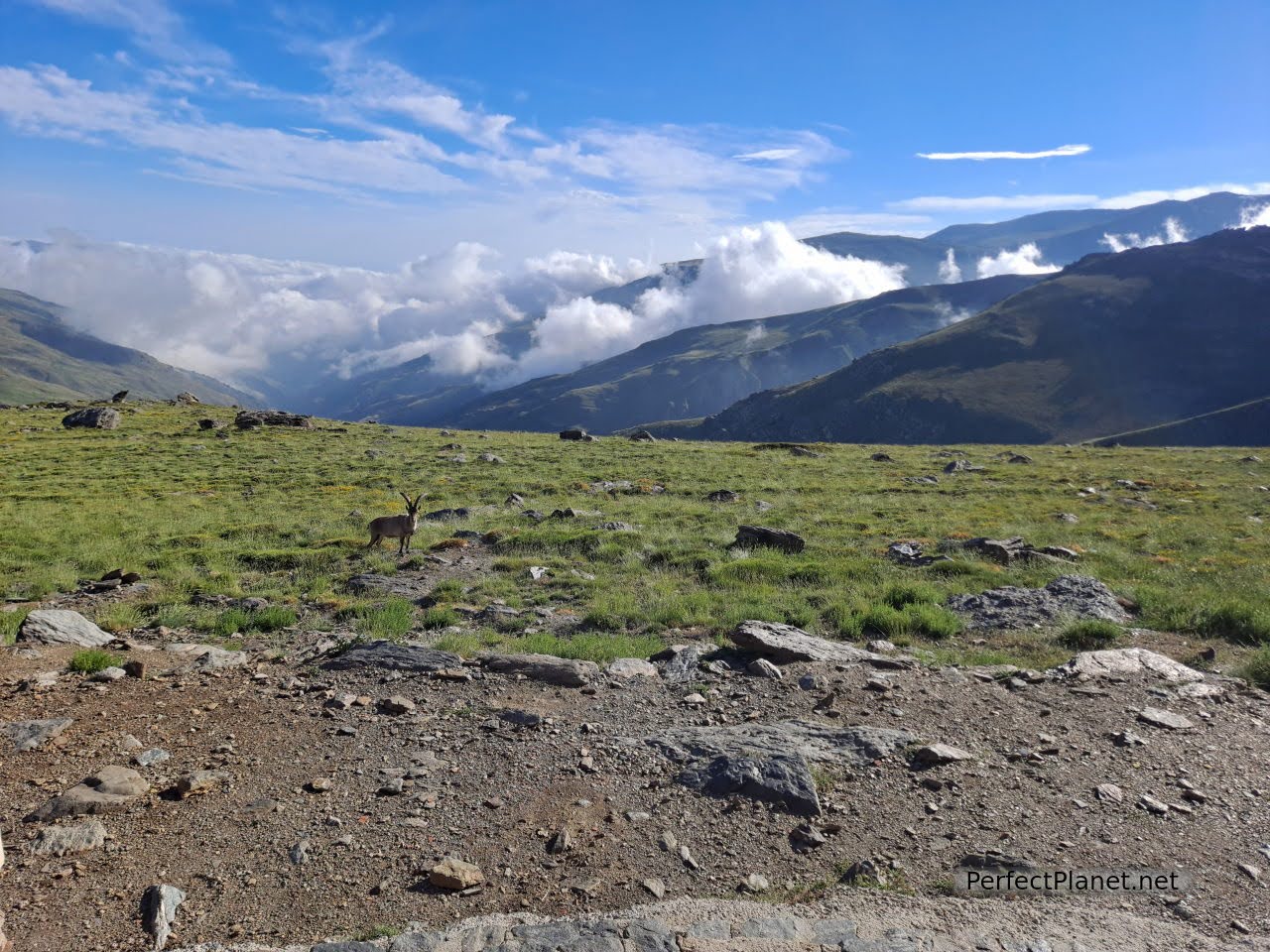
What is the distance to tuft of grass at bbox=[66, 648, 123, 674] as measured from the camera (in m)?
9.59

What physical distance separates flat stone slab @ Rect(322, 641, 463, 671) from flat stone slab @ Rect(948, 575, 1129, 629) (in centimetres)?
969

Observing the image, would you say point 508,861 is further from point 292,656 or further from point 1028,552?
point 1028,552

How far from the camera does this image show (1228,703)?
9.53 metres

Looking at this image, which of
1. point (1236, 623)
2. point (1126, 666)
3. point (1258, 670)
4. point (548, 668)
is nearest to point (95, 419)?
point (548, 668)

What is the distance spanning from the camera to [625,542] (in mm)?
20078

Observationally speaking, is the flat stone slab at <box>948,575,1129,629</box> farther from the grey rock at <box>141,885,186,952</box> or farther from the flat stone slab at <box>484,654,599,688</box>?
the grey rock at <box>141,885,186,952</box>

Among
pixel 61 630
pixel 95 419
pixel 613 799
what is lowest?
pixel 613 799

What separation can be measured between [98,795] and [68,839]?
20.8 inches

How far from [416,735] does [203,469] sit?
115ft

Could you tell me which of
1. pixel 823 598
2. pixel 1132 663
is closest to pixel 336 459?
pixel 823 598

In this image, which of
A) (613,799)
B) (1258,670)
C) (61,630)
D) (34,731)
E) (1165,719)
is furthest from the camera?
(61,630)

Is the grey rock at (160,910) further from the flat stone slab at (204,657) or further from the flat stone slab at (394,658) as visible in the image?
the flat stone slab at (204,657)

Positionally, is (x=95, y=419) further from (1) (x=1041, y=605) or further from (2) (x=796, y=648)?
(1) (x=1041, y=605)

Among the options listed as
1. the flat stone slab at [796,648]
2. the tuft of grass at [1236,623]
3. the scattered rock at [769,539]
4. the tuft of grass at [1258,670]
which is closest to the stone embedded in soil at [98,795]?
the flat stone slab at [796,648]
